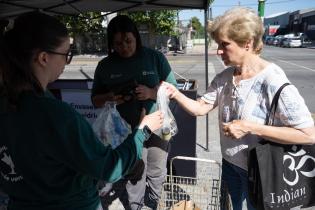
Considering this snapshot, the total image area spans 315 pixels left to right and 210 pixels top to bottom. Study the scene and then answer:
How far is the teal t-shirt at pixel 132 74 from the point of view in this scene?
307 centimetres

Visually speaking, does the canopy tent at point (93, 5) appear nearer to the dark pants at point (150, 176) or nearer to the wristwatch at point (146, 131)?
the dark pants at point (150, 176)

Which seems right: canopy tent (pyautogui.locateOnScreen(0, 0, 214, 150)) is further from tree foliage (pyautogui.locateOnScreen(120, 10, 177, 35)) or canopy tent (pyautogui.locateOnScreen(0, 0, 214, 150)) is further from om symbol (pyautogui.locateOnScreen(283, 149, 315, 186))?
tree foliage (pyautogui.locateOnScreen(120, 10, 177, 35))

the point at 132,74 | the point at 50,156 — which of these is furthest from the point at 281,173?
the point at 132,74

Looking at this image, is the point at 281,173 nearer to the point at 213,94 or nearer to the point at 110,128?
the point at 213,94

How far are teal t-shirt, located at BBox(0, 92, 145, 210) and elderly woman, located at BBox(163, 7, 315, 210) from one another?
849mm

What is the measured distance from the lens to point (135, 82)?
9.86 feet

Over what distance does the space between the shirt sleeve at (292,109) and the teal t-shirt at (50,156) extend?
90 centimetres

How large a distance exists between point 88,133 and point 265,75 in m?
1.12

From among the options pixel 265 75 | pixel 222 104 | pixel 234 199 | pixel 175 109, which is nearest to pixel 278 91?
pixel 265 75

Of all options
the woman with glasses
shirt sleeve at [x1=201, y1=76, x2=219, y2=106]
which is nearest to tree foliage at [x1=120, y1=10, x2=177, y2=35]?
shirt sleeve at [x1=201, y1=76, x2=219, y2=106]

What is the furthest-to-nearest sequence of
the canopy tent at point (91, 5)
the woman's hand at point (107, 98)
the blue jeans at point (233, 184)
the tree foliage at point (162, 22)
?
the tree foliage at point (162, 22) < the canopy tent at point (91, 5) < the woman's hand at point (107, 98) < the blue jeans at point (233, 184)

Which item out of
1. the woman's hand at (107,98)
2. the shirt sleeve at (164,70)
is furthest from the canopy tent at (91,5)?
the woman's hand at (107,98)

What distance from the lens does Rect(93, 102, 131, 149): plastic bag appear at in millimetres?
2711

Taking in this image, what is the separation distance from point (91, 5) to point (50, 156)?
370cm
